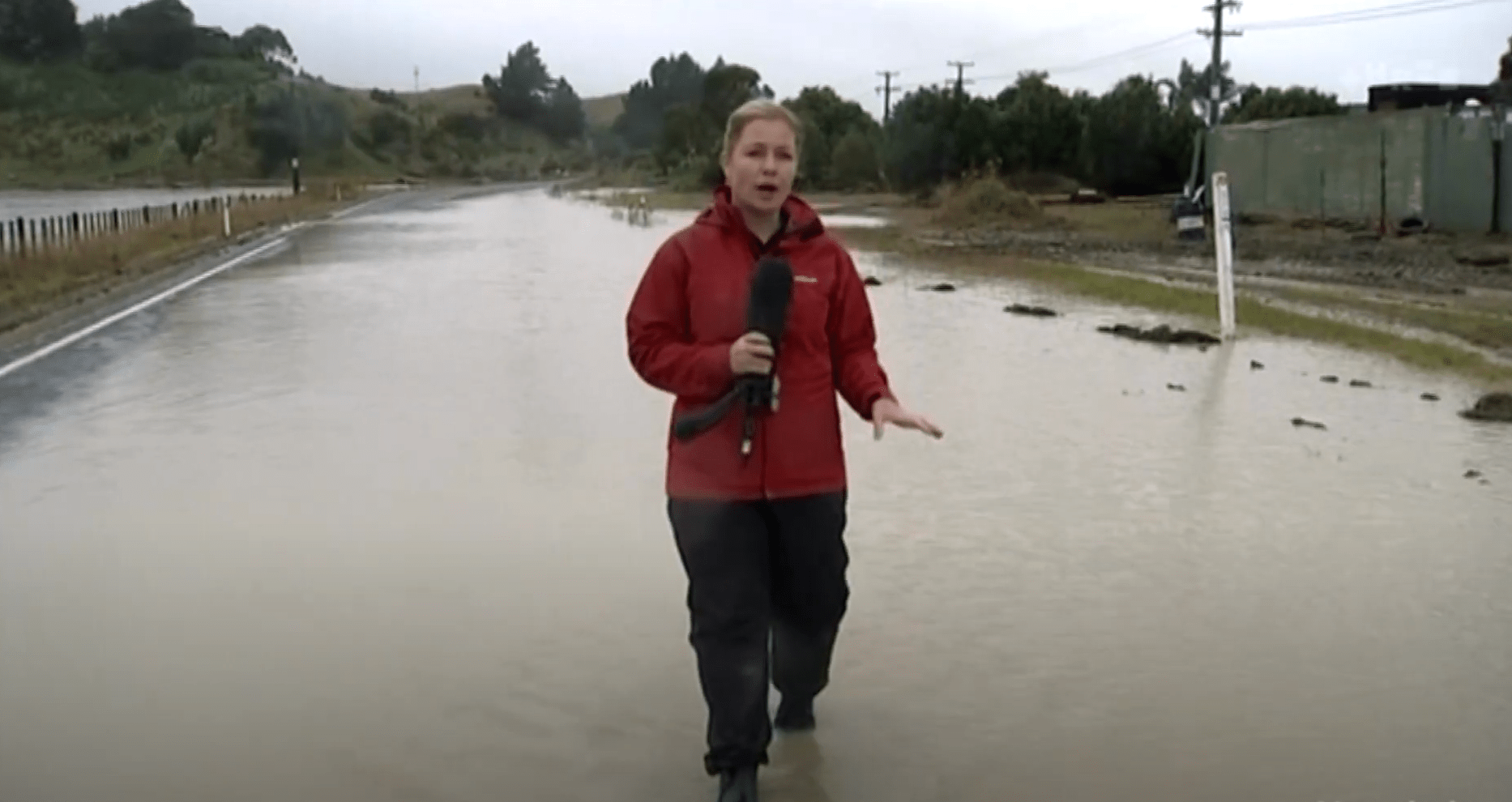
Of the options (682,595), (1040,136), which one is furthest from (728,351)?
(1040,136)

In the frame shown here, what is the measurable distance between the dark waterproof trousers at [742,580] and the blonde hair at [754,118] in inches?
35.1

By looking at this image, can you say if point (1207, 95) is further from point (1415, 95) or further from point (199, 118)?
point (199, 118)

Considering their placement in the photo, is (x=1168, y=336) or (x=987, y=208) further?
(x=987, y=208)

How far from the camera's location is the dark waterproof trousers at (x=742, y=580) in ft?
15.2

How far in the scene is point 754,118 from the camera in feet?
15.4

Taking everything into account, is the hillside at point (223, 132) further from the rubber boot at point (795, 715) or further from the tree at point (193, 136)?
the rubber boot at point (795, 715)

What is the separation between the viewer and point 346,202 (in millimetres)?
65250

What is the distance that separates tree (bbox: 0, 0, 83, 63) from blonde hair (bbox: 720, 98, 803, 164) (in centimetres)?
18047

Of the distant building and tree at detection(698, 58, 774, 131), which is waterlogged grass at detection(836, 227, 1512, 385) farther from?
tree at detection(698, 58, 774, 131)

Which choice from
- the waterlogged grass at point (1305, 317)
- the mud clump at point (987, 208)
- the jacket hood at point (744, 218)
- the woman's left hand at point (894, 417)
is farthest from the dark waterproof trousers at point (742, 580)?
the mud clump at point (987, 208)

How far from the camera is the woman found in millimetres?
4609

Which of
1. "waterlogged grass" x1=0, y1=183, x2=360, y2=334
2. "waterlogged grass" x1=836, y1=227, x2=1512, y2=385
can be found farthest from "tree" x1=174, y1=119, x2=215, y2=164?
"waterlogged grass" x1=836, y1=227, x2=1512, y2=385

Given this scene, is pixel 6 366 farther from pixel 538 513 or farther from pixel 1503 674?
pixel 1503 674

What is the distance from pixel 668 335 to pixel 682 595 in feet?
7.57
